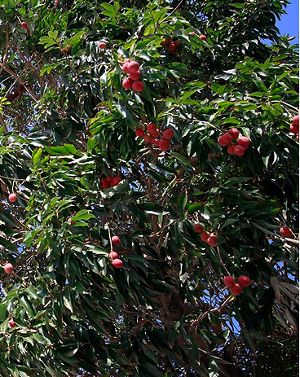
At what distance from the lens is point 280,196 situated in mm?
3168

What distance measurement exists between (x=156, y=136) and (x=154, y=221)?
60 cm

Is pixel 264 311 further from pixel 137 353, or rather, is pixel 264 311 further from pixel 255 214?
pixel 137 353

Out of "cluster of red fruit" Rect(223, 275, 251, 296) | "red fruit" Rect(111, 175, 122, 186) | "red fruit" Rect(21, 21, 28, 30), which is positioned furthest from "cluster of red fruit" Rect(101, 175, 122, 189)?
"red fruit" Rect(21, 21, 28, 30)

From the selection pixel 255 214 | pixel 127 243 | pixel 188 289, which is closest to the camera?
pixel 255 214

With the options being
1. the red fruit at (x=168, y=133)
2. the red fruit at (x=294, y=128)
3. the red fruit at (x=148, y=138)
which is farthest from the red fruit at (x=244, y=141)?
the red fruit at (x=148, y=138)

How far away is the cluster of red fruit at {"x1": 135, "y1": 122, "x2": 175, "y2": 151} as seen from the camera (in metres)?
2.99

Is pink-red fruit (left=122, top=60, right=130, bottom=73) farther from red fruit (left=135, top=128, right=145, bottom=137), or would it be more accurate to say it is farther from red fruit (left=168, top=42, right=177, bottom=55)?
red fruit (left=168, top=42, right=177, bottom=55)

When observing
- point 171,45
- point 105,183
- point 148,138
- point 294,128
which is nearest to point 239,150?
point 294,128

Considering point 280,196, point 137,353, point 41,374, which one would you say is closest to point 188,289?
point 137,353

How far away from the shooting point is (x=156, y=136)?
3070 millimetres

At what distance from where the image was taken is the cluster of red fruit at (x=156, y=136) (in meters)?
2.99

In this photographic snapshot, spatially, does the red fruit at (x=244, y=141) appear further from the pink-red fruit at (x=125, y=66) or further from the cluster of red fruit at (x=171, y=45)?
the cluster of red fruit at (x=171, y=45)

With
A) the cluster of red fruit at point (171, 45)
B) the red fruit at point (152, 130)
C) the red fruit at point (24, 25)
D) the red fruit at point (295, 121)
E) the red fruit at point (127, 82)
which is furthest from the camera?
the red fruit at point (24, 25)

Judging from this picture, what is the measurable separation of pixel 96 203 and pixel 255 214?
76cm
